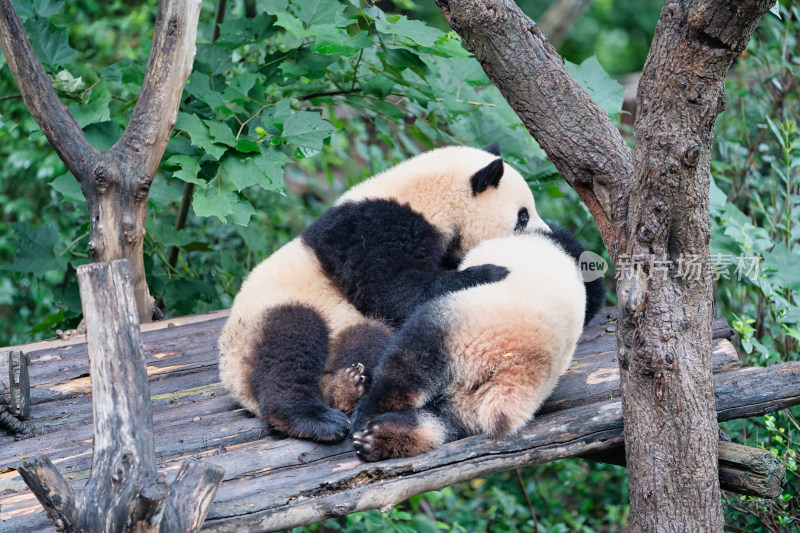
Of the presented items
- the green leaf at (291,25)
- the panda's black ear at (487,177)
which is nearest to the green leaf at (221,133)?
the green leaf at (291,25)

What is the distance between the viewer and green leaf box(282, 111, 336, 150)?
134 inches

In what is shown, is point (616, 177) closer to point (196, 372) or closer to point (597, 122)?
point (597, 122)

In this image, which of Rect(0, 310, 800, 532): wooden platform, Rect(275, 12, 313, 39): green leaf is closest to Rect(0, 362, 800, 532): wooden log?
Rect(0, 310, 800, 532): wooden platform

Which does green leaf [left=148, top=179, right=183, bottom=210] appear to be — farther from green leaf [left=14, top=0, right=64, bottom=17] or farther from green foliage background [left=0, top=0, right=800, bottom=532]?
green leaf [left=14, top=0, right=64, bottom=17]

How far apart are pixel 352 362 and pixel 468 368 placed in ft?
1.71

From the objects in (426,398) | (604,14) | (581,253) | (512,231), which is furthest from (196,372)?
(604,14)

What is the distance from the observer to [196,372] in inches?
126

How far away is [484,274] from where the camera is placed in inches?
103

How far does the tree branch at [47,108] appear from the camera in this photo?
3.20 m

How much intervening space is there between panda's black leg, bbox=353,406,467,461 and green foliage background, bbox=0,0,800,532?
1358 mm

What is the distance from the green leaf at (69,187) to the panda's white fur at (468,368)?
6.68 ft

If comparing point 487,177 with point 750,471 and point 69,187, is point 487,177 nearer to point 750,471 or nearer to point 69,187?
point 750,471

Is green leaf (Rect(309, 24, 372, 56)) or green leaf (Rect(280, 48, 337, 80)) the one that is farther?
green leaf (Rect(280, 48, 337, 80))

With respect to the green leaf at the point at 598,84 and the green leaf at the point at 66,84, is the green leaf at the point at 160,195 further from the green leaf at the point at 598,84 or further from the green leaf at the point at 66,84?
the green leaf at the point at 598,84
